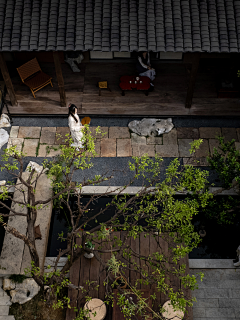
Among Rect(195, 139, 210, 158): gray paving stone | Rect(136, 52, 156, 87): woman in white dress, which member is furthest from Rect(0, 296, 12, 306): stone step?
Rect(136, 52, 156, 87): woman in white dress

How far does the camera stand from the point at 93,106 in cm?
1128

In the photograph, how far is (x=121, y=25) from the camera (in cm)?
914

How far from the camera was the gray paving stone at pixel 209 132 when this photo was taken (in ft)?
35.0

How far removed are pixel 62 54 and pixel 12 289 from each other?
7712 mm

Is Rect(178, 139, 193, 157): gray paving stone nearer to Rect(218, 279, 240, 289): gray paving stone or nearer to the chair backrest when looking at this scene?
Rect(218, 279, 240, 289): gray paving stone

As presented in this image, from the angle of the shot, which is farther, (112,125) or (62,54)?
(62,54)

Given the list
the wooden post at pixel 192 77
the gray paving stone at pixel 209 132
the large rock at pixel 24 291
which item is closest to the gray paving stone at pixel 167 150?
the gray paving stone at pixel 209 132

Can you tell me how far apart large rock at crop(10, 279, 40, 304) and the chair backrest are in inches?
248

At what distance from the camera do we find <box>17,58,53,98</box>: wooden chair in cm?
1138

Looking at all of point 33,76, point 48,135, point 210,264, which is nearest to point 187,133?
point 210,264

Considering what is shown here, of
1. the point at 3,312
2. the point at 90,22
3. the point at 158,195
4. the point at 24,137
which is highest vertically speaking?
the point at 90,22

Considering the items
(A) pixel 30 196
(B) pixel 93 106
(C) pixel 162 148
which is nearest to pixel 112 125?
(B) pixel 93 106

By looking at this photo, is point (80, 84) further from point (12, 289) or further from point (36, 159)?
point (12, 289)

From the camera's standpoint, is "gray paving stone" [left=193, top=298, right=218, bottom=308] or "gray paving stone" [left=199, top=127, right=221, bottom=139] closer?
"gray paving stone" [left=193, top=298, right=218, bottom=308]
